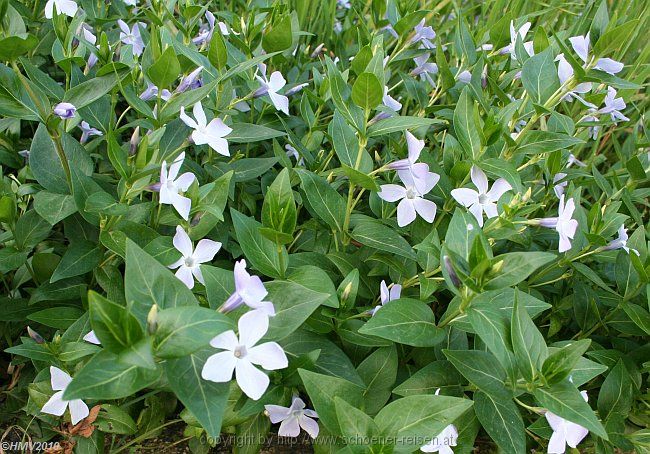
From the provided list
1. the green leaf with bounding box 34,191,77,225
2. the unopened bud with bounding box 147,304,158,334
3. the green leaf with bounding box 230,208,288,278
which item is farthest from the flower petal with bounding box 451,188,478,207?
the green leaf with bounding box 34,191,77,225

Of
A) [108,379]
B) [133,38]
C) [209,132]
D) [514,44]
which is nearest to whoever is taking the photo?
[108,379]

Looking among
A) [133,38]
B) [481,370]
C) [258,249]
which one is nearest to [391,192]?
[258,249]

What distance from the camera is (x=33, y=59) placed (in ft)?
6.85

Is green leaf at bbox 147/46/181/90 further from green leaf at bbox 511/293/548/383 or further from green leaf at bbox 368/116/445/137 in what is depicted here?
green leaf at bbox 511/293/548/383

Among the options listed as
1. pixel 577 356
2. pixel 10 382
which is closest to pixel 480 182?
pixel 577 356

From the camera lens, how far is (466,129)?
65.7 inches

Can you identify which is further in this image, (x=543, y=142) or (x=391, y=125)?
(x=543, y=142)

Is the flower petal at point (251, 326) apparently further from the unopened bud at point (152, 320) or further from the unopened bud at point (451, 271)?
the unopened bud at point (451, 271)

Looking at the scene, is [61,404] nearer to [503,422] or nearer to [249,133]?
[249,133]

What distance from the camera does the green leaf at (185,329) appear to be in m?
1.06

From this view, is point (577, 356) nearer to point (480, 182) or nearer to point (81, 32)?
point (480, 182)

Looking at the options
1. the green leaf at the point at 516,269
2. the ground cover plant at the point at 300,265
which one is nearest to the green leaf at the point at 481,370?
the ground cover plant at the point at 300,265

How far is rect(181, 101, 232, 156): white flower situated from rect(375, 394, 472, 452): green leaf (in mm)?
723

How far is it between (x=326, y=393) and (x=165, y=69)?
0.84 metres
